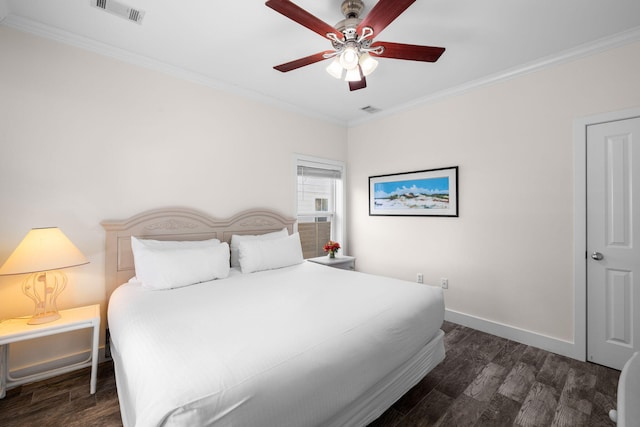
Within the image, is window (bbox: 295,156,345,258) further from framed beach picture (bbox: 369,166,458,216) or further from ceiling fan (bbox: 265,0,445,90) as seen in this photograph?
ceiling fan (bbox: 265,0,445,90)

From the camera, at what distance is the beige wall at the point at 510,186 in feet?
8.27

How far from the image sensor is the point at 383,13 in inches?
61.6

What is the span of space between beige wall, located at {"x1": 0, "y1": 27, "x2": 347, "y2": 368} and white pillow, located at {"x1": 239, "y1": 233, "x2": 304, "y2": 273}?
23.8 inches

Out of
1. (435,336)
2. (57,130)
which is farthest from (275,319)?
(57,130)

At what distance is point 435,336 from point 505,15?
2.43 meters

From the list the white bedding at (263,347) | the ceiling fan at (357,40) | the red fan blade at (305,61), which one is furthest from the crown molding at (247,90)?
the white bedding at (263,347)

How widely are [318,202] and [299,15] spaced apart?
2832 mm

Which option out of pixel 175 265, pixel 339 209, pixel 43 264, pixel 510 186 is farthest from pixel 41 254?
pixel 510 186

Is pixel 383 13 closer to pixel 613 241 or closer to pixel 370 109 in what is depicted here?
pixel 370 109

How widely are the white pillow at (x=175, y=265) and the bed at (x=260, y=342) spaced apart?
0.08ft

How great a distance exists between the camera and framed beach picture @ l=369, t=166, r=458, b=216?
3311 millimetres

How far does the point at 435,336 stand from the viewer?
7.15ft

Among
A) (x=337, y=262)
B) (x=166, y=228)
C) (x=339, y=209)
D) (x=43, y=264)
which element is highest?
(x=339, y=209)

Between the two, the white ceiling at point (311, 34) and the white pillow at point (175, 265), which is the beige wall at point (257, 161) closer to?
the white ceiling at point (311, 34)
